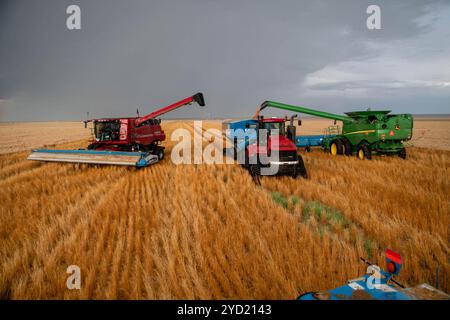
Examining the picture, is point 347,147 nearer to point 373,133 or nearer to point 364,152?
point 364,152

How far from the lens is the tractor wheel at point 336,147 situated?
12.9 m

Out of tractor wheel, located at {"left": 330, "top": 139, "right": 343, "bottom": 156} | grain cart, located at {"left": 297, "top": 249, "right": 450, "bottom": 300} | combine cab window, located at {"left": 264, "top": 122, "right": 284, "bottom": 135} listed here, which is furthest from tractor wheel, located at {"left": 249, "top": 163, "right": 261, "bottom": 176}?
tractor wheel, located at {"left": 330, "top": 139, "right": 343, "bottom": 156}

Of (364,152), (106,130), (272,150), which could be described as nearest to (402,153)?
(364,152)

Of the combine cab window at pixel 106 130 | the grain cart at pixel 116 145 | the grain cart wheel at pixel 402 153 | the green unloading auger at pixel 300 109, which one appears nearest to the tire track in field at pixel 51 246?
the grain cart at pixel 116 145

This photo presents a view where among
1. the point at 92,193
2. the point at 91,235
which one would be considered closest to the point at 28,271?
the point at 91,235

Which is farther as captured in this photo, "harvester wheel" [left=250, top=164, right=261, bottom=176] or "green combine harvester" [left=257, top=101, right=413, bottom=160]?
"green combine harvester" [left=257, top=101, right=413, bottom=160]

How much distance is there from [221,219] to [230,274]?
5.82ft

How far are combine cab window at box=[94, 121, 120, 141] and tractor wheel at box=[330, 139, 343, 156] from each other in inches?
449

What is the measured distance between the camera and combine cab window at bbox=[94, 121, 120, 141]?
36.7 feet

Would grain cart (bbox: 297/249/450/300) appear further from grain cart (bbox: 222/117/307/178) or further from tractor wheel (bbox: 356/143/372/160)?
tractor wheel (bbox: 356/143/372/160)

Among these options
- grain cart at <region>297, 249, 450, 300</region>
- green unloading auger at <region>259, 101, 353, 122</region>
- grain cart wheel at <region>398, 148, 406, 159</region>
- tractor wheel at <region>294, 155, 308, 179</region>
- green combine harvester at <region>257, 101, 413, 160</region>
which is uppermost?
green unloading auger at <region>259, 101, 353, 122</region>

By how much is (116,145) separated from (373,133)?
11962 millimetres

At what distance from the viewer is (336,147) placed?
43.5 ft
